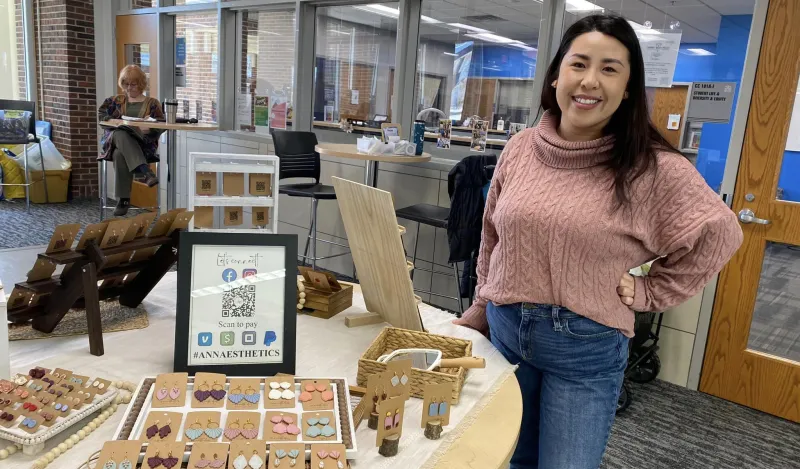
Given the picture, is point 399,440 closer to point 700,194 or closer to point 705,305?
point 700,194

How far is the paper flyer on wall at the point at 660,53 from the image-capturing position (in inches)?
122

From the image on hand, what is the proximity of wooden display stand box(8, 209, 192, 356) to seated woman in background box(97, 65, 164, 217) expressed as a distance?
4179 millimetres

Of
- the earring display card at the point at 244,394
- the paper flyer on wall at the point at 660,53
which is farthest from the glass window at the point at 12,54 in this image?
the earring display card at the point at 244,394

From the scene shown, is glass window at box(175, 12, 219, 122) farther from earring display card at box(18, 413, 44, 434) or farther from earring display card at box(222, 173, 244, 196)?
earring display card at box(18, 413, 44, 434)

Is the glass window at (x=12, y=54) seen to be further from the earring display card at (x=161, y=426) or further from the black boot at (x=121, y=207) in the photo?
the earring display card at (x=161, y=426)

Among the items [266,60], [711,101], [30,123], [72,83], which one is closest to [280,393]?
[711,101]

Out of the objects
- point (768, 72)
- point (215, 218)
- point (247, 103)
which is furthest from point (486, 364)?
point (247, 103)

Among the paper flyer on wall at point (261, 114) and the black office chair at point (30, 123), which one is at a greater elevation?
the paper flyer on wall at point (261, 114)

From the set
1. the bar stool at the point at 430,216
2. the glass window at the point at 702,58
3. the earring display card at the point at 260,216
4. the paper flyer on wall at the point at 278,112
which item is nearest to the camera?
the earring display card at the point at 260,216

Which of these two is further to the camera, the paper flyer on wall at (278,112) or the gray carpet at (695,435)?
the paper flyer on wall at (278,112)

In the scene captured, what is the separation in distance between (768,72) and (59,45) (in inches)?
276

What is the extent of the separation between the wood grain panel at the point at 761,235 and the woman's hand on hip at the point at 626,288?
2.00m

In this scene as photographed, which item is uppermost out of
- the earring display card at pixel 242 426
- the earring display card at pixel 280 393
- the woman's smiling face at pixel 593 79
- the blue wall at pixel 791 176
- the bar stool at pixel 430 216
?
the woman's smiling face at pixel 593 79

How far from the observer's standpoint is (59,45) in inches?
262
